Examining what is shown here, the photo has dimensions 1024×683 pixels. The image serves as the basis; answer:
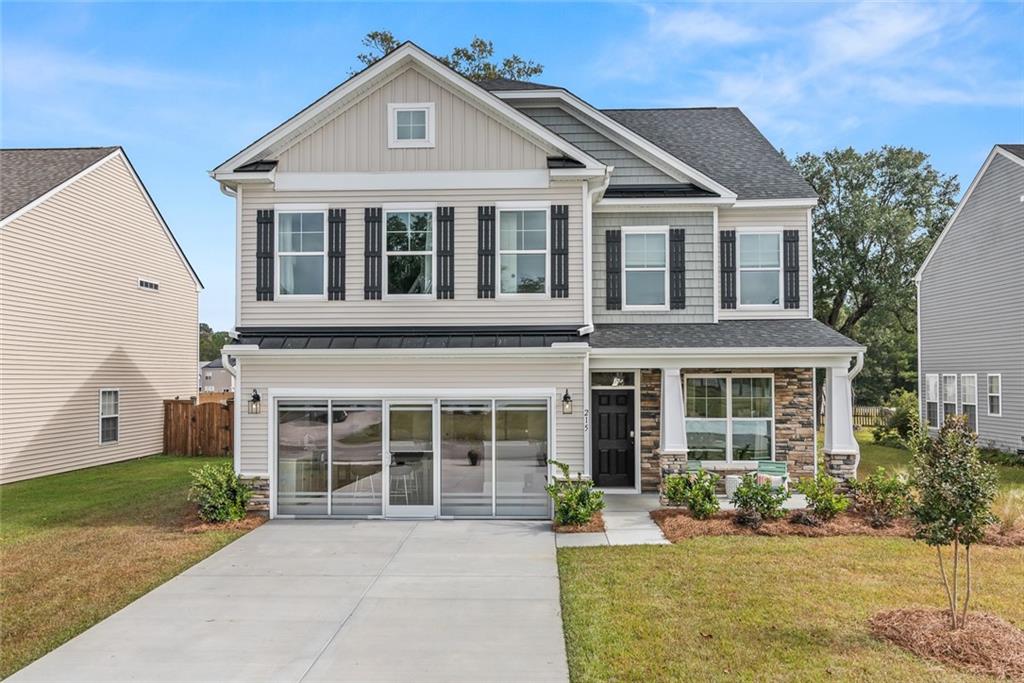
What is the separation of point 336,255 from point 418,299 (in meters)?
1.69

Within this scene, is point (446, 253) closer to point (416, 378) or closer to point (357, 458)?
point (416, 378)

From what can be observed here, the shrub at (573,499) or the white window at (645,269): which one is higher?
the white window at (645,269)

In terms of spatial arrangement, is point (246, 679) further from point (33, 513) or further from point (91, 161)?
point (91, 161)

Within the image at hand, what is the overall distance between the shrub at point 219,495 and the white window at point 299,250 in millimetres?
3410

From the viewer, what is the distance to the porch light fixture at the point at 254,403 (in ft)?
38.5

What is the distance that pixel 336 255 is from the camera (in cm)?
1209

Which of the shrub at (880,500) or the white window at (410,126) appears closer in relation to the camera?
the shrub at (880,500)

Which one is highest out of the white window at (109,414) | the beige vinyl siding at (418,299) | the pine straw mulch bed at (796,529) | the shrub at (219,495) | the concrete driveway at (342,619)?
the beige vinyl siding at (418,299)

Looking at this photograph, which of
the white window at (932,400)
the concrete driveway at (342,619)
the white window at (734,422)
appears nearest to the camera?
the concrete driveway at (342,619)

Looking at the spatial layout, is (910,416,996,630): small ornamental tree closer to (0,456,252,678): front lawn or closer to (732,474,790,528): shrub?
(732,474,790,528): shrub

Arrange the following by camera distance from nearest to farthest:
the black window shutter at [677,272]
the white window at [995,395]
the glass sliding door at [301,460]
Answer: the glass sliding door at [301,460] < the black window shutter at [677,272] < the white window at [995,395]

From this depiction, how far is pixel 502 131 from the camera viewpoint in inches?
473

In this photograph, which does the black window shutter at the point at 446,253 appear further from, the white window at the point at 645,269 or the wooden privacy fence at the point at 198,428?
the wooden privacy fence at the point at 198,428

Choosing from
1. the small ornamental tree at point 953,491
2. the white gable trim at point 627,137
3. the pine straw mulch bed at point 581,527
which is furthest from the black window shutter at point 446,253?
the small ornamental tree at point 953,491
